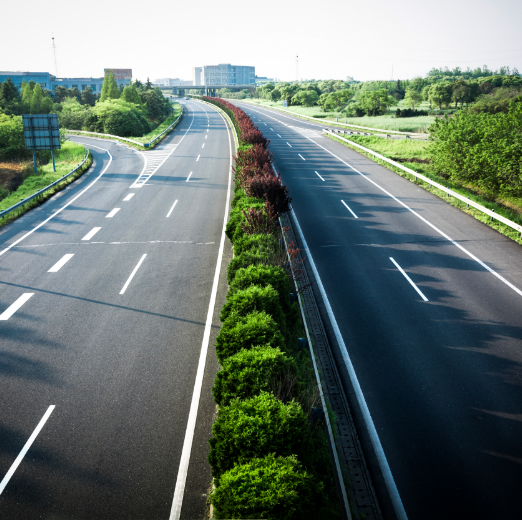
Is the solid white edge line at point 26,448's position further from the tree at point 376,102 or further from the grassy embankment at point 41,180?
the tree at point 376,102

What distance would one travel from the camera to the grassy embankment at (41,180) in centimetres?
2064

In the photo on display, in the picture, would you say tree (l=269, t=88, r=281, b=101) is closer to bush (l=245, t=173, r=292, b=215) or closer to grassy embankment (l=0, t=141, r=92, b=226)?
grassy embankment (l=0, t=141, r=92, b=226)

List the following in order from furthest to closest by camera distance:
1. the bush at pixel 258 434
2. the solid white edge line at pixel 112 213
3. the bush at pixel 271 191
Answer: the solid white edge line at pixel 112 213 → the bush at pixel 271 191 → the bush at pixel 258 434

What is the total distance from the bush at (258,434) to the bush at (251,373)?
51 centimetres

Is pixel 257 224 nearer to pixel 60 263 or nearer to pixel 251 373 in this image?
pixel 251 373

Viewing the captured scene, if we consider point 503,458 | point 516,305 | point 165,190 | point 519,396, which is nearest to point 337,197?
point 165,190

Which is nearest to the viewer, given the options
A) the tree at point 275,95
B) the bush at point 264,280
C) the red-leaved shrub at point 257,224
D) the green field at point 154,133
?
the bush at point 264,280

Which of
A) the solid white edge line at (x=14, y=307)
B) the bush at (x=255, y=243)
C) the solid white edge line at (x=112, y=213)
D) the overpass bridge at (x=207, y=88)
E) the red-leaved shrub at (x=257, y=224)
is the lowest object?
the solid white edge line at (x=14, y=307)

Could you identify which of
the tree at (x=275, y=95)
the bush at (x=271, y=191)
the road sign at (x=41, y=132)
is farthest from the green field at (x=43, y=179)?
the tree at (x=275, y=95)

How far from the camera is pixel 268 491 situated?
13.7 ft

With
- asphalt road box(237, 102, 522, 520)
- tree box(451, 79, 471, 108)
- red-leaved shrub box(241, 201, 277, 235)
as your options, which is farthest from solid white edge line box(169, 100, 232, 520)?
tree box(451, 79, 471, 108)

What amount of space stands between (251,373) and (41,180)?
26.3 m

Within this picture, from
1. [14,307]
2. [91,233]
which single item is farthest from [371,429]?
[91,233]

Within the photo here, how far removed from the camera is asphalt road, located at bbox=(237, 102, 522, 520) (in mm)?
5918
